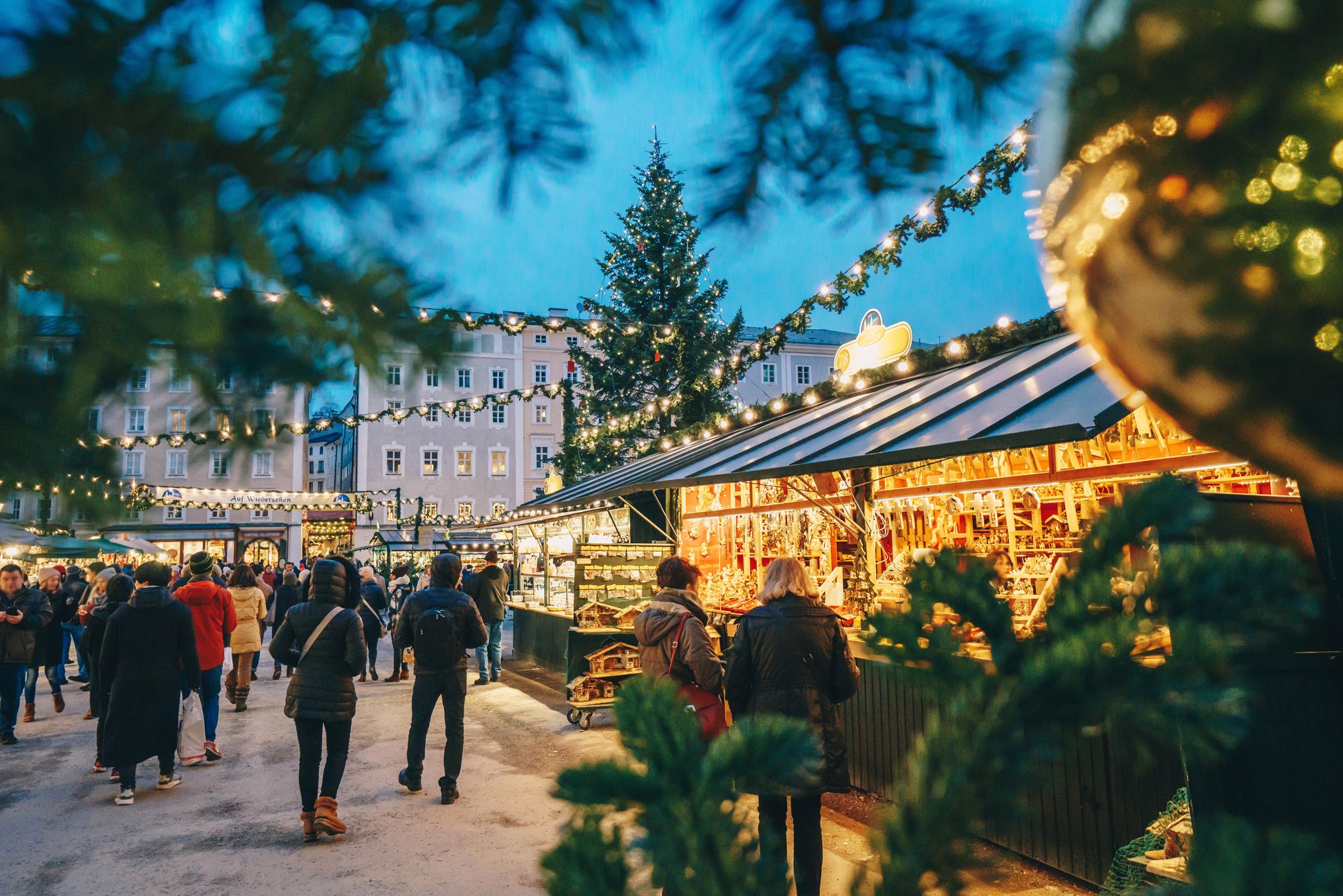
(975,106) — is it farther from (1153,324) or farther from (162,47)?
(162,47)

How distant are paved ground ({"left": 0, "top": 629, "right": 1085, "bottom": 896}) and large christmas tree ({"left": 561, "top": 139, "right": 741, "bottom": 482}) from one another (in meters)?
11.6

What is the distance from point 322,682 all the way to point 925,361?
626cm

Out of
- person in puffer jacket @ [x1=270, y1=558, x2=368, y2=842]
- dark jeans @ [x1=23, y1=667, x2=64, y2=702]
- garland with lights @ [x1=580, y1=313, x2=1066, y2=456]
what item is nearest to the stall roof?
garland with lights @ [x1=580, y1=313, x2=1066, y2=456]

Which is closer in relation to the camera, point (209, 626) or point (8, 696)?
point (209, 626)

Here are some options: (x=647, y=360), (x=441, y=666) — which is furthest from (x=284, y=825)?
(x=647, y=360)

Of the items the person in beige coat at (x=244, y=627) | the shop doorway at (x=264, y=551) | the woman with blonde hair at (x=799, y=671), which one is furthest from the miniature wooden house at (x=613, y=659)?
the shop doorway at (x=264, y=551)

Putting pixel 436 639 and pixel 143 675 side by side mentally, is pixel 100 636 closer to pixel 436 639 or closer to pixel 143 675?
pixel 143 675

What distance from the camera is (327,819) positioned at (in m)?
4.94

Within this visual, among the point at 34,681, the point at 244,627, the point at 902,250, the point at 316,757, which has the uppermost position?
the point at 902,250

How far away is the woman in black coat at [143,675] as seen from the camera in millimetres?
5703

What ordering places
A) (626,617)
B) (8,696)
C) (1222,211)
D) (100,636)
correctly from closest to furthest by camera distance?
(1222,211)
(100,636)
(8,696)
(626,617)

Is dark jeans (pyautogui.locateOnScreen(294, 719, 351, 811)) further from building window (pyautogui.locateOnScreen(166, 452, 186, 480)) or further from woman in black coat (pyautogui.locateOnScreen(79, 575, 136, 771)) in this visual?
building window (pyautogui.locateOnScreen(166, 452, 186, 480))

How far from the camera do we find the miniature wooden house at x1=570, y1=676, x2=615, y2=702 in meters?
8.02

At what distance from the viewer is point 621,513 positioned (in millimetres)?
14508
